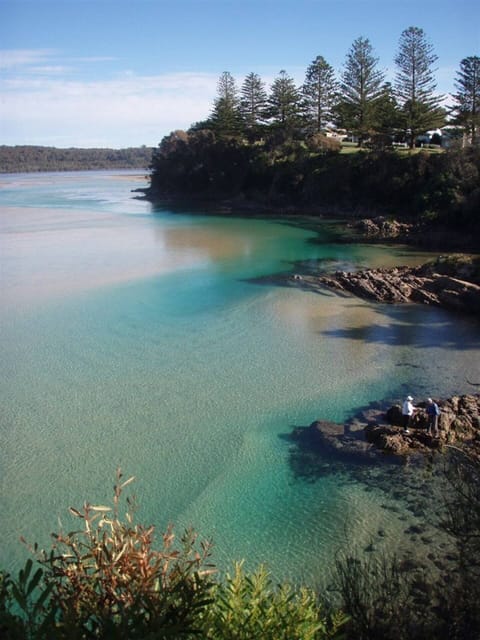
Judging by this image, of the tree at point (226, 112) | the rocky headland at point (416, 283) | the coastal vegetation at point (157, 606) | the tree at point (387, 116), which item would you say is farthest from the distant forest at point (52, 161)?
the coastal vegetation at point (157, 606)

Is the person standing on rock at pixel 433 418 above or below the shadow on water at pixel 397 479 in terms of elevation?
above

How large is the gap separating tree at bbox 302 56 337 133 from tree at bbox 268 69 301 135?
1.54m

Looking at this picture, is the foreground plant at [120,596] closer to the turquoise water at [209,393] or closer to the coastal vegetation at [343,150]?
the turquoise water at [209,393]

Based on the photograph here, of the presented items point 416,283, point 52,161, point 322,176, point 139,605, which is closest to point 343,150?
point 322,176

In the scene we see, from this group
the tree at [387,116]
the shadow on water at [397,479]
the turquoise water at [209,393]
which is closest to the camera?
the shadow on water at [397,479]

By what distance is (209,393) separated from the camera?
43.5ft

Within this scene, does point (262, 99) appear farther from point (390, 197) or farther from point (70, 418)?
point (70, 418)

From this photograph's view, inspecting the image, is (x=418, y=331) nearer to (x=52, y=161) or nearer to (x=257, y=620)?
(x=257, y=620)

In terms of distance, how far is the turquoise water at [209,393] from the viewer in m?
8.82

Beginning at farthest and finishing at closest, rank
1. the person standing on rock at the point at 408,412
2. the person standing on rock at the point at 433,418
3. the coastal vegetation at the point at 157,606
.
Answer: the person standing on rock at the point at 408,412, the person standing on rock at the point at 433,418, the coastal vegetation at the point at 157,606

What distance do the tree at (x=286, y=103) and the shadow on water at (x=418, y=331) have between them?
127ft

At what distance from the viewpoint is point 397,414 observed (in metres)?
11.5

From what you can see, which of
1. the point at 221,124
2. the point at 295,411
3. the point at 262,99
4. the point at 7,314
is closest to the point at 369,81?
the point at 262,99

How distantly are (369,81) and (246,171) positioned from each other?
14262 mm
